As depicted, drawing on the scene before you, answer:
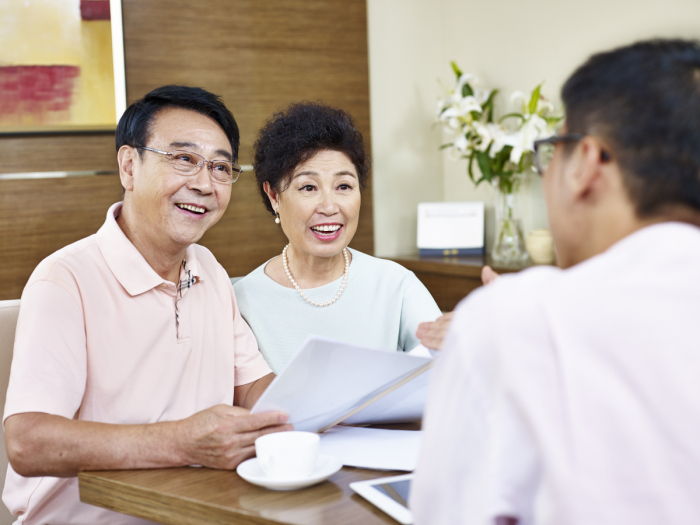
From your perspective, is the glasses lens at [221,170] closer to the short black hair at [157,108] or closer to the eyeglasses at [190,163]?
the eyeglasses at [190,163]

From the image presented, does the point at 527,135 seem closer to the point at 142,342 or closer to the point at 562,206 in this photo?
the point at 142,342

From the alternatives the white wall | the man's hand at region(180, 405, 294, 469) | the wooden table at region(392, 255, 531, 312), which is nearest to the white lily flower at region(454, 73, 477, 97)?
the white wall

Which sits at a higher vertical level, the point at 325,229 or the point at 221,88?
the point at 221,88

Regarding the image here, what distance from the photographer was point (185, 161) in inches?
68.0

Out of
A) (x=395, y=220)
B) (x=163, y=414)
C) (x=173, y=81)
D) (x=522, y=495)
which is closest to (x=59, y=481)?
(x=163, y=414)

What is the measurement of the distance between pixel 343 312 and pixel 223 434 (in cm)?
88

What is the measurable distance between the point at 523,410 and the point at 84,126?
2.76m

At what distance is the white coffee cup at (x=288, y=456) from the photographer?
108 cm

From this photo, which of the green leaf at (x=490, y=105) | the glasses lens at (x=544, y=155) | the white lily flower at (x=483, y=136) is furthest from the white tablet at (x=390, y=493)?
the green leaf at (x=490, y=105)

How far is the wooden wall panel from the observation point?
2895 mm

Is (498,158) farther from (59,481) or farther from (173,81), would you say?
(59,481)

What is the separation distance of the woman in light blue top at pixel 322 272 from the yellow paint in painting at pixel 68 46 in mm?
1268

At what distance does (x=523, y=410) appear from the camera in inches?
26.0

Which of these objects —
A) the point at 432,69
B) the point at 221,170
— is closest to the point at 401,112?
the point at 432,69
